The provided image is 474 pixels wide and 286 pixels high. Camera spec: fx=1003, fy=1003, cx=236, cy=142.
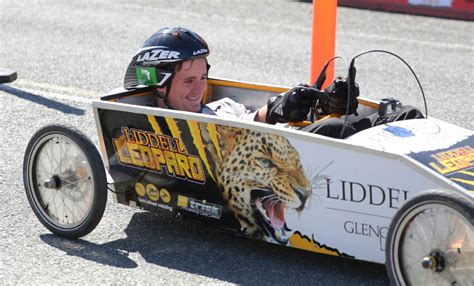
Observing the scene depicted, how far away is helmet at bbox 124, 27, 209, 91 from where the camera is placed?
5.89 metres

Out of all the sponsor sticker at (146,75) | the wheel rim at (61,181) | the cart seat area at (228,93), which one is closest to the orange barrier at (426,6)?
the cart seat area at (228,93)

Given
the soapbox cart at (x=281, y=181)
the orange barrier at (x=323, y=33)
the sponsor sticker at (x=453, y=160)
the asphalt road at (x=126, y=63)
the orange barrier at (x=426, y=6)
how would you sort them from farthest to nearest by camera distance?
the orange barrier at (x=426, y=6), the orange barrier at (x=323, y=33), the asphalt road at (x=126, y=63), the sponsor sticker at (x=453, y=160), the soapbox cart at (x=281, y=181)

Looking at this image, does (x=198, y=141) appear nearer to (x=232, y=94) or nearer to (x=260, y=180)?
(x=260, y=180)

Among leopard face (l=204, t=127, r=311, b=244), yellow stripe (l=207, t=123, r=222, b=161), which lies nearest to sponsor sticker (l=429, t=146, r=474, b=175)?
leopard face (l=204, t=127, r=311, b=244)

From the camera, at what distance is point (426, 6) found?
12.3 metres

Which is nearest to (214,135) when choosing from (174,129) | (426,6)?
(174,129)

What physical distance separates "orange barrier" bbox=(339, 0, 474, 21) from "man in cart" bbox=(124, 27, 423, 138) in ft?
21.3

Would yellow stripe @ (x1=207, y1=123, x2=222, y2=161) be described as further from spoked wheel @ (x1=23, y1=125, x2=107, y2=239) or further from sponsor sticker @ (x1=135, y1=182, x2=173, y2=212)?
spoked wheel @ (x1=23, y1=125, x2=107, y2=239)

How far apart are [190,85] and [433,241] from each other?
2073mm

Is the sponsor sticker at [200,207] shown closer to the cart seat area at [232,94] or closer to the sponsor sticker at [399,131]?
the cart seat area at [232,94]

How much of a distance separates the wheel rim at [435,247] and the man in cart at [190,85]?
1186 millimetres

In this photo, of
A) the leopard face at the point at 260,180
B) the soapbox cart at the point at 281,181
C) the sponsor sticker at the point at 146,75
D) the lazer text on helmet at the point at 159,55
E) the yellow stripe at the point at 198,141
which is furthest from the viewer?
the sponsor sticker at the point at 146,75

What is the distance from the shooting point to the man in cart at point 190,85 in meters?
5.70

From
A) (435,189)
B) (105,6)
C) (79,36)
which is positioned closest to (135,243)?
(435,189)
